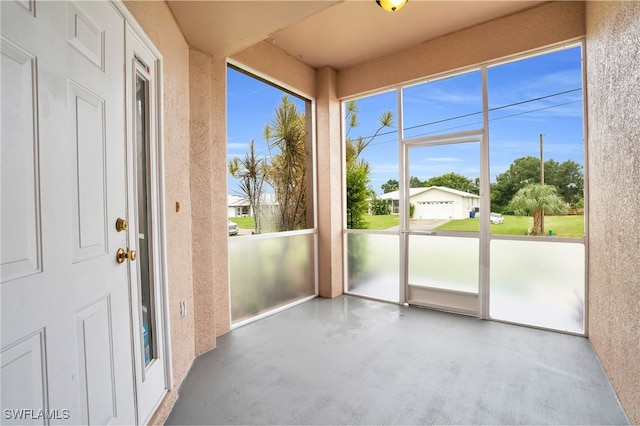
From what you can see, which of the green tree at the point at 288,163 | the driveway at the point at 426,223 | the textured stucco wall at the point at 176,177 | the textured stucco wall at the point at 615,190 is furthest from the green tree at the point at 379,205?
the textured stucco wall at the point at 176,177

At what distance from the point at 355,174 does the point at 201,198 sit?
2325 mm

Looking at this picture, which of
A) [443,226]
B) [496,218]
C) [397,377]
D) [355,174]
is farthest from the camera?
[355,174]

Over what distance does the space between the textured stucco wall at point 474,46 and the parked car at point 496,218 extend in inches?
64.7

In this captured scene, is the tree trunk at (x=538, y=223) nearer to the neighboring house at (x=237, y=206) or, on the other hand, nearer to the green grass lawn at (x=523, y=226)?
the green grass lawn at (x=523, y=226)

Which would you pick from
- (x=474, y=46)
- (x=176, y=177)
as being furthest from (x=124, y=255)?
(x=474, y=46)

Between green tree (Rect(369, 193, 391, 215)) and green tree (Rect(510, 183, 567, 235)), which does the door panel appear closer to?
green tree (Rect(369, 193, 391, 215))

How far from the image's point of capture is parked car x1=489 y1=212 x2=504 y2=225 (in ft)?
11.0

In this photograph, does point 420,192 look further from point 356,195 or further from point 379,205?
point 356,195

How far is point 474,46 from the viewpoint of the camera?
3342mm

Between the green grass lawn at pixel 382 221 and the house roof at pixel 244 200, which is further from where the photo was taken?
the green grass lawn at pixel 382 221

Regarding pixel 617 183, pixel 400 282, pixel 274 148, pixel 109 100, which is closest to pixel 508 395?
pixel 617 183

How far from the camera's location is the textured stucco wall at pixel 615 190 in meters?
1.73

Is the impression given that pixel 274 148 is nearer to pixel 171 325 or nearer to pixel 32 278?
pixel 171 325

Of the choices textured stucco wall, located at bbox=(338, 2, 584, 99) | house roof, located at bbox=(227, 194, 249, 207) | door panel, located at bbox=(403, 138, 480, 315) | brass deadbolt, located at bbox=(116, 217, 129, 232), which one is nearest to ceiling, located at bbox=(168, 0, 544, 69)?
textured stucco wall, located at bbox=(338, 2, 584, 99)
